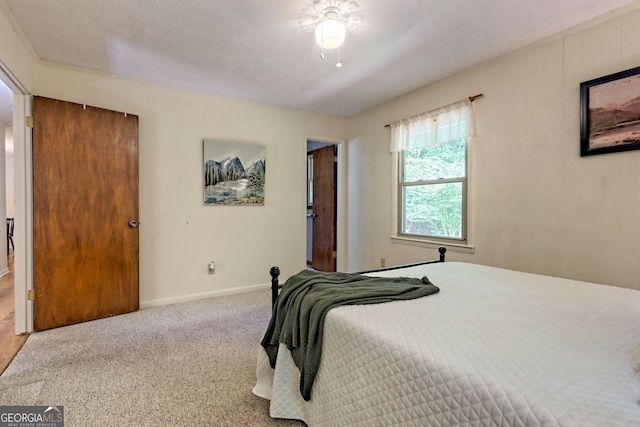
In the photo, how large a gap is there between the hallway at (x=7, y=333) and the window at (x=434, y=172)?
11.9ft

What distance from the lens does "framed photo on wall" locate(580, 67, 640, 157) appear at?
199 cm

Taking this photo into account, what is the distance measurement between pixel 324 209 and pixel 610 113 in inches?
140

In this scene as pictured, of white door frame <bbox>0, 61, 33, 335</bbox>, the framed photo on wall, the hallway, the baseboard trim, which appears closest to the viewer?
the framed photo on wall

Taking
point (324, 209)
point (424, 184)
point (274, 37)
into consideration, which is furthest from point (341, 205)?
point (274, 37)

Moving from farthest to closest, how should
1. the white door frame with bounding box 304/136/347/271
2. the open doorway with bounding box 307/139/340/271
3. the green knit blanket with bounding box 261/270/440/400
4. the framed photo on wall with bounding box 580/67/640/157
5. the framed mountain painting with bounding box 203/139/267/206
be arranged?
the open doorway with bounding box 307/139/340/271 < the white door frame with bounding box 304/136/347/271 < the framed mountain painting with bounding box 203/139/267/206 < the framed photo on wall with bounding box 580/67/640/157 < the green knit blanket with bounding box 261/270/440/400

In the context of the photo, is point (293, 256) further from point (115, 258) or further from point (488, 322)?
point (488, 322)

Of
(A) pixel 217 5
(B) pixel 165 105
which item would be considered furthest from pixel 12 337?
(A) pixel 217 5

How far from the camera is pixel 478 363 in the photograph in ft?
2.92

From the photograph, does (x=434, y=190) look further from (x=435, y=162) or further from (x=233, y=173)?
(x=233, y=173)

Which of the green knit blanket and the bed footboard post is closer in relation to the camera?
the green knit blanket

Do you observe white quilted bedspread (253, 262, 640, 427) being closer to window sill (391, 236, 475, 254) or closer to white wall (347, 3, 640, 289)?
white wall (347, 3, 640, 289)

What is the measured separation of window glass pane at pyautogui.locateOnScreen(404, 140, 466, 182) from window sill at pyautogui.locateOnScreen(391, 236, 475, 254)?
69 cm

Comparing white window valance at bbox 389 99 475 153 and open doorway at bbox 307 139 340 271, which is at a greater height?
white window valance at bbox 389 99 475 153

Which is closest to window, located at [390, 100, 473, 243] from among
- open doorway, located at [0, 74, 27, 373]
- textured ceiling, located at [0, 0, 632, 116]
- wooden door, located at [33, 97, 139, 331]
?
textured ceiling, located at [0, 0, 632, 116]
